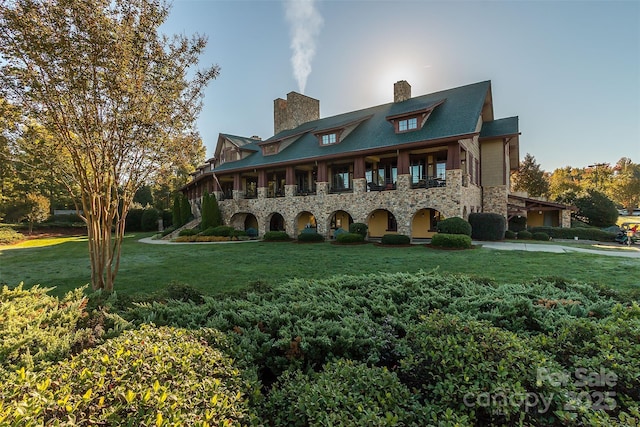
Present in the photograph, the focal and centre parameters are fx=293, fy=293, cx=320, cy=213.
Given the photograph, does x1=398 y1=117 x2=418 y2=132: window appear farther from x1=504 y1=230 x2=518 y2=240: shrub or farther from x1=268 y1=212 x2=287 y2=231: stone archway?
x1=268 y1=212 x2=287 y2=231: stone archway

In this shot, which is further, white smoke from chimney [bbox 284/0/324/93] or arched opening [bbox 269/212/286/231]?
arched opening [bbox 269/212/286/231]

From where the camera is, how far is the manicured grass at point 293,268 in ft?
24.0

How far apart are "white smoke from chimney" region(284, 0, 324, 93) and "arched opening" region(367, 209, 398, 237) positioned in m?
10.3

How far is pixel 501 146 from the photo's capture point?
1948 cm

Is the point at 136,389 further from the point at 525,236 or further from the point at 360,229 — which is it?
the point at 525,236

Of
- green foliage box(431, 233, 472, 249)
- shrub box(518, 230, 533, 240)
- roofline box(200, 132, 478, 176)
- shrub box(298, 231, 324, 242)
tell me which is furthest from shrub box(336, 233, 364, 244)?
shrub box(518, 230, 533, 240)

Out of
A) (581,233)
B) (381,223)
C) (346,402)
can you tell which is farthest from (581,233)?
(346,402)

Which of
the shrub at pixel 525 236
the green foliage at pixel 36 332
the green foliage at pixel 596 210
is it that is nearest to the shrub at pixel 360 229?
the shrub at pixel 525 236

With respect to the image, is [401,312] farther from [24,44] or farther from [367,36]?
[367,36]

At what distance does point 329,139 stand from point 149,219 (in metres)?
24.2

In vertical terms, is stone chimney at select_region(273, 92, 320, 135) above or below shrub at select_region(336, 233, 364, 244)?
above

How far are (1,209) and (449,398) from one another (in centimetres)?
4035

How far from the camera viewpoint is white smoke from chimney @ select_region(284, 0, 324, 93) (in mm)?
11648

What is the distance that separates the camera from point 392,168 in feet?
62.4
